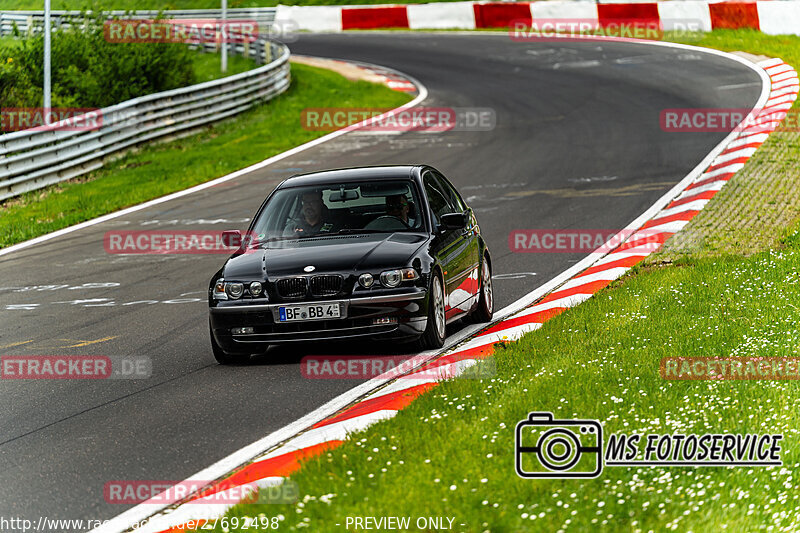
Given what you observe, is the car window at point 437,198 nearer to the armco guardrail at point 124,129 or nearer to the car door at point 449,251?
the car door at point 449,251

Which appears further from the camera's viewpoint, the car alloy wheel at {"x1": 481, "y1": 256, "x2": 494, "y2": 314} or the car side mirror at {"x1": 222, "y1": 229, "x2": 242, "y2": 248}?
the car alloy wheel at {"x1": 481, "y1": 256, "x2": 494, "y2": 314}

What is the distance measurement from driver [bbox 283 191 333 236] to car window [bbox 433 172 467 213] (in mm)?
1355

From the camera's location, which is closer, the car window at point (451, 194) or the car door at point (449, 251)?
the car door at point (449, 251)

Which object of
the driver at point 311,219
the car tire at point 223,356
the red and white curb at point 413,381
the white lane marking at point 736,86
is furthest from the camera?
the white lane marking at point 736,86

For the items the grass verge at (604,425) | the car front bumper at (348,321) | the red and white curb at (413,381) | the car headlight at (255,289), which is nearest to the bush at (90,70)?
the red and white curb at (413,381)

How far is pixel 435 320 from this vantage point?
371 inches

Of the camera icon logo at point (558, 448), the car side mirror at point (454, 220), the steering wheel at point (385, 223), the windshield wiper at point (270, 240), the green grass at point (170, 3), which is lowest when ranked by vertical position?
the camera icon logo at point (558, 448)

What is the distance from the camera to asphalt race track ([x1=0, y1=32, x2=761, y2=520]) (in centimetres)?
716

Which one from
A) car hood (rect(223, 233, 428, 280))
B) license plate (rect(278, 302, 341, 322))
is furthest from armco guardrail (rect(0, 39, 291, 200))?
license plate (rect(278, 302, 341, 322))

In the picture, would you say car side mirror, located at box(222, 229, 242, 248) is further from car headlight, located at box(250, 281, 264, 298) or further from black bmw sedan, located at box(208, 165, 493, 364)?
car headlight, located at box(250, 281, 264, 298)

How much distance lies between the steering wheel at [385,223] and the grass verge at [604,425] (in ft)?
5.12

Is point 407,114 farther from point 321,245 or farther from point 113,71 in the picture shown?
point 321,245

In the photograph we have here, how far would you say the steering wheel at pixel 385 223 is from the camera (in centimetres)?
1011

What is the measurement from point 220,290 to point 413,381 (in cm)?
201
